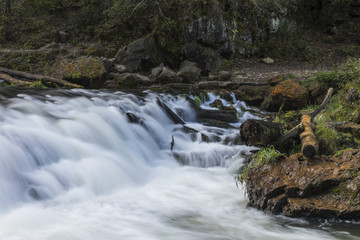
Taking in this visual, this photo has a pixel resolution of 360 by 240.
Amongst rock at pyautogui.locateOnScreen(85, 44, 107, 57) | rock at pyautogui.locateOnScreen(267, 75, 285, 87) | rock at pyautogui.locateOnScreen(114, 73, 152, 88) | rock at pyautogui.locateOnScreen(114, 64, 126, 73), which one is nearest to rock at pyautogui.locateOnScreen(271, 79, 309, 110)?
rock at pyautogui.locateOnScreen(267, 75, 285, 87)

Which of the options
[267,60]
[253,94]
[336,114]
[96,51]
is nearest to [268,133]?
[336,114]

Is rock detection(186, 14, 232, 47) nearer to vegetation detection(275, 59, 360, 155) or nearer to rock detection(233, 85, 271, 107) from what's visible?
rock detection(233, 85, 271, 107)

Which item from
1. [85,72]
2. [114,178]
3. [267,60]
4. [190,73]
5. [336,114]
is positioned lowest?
[114,178]

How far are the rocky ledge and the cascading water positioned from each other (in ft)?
0.55

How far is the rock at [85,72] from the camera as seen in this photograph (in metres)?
10.6

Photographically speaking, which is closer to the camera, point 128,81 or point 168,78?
point 128,81

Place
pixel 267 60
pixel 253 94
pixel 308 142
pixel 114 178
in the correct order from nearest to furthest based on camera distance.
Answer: pixel 308 142 → pixel 114 178 → pixel 253 94 → pixel 267 60

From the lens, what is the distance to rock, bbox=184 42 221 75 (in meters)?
13.1

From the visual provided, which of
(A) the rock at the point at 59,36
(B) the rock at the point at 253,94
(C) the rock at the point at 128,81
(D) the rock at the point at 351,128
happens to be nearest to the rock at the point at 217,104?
(B) the rock at the point at 253,94

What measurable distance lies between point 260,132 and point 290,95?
3.90 meters

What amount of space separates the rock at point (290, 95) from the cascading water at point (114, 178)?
7.72 feet

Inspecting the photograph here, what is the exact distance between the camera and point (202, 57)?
13.1 meters

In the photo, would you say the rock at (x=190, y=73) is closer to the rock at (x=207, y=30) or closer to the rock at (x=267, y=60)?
the rock at (x=207, y=30)

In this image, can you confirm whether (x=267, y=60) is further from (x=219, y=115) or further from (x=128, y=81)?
(x=219, y=115)
